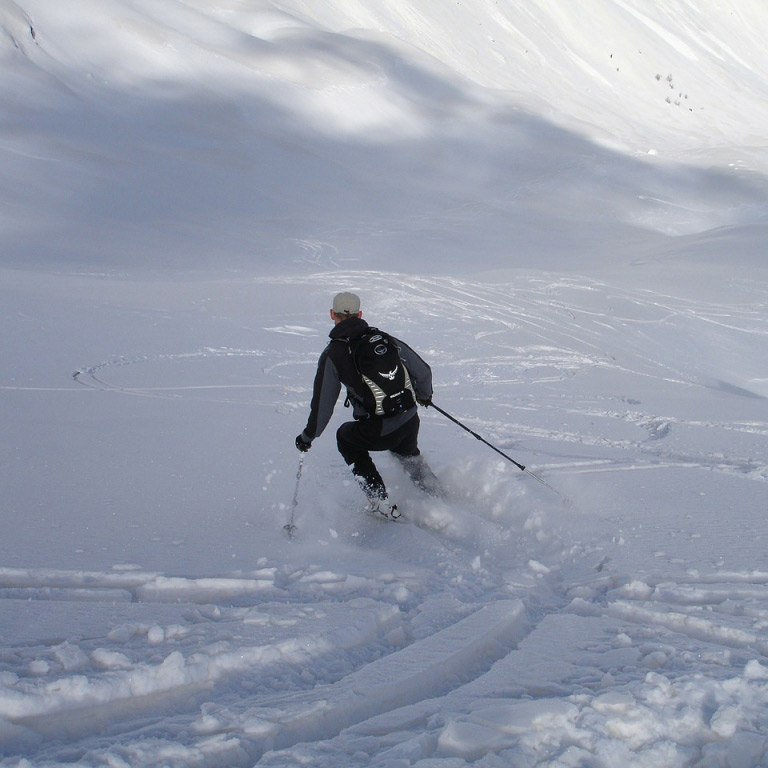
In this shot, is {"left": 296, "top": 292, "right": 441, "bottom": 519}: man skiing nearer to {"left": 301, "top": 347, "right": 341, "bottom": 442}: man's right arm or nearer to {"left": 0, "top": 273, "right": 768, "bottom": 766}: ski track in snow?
{"left": 301, "top": 347, "right": 341, "bottom": 442}: man's right arm

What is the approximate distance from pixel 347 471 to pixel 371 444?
0.85 meters

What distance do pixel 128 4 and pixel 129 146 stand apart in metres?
9.44

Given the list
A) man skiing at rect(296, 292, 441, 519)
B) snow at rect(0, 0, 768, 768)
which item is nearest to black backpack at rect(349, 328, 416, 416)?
man skiing at rect(296, 292, 441, 519)

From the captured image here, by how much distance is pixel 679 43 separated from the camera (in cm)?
4159

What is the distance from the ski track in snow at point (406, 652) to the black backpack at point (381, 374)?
2.29ft

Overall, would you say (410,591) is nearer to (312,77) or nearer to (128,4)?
(312,77)

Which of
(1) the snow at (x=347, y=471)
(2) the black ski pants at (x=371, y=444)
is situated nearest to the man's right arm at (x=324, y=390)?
(2) the black ski pants at (x=371, y=444)

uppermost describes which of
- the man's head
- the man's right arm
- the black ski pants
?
the man's head

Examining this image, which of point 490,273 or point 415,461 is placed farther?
point 490,273

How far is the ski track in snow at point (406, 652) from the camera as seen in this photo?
2.21 metres

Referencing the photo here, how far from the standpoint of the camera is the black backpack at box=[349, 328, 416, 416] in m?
4.35

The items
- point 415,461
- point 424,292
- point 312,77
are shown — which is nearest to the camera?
point 415,461

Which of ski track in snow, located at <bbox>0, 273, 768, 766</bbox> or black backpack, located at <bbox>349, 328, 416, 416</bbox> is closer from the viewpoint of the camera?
ski track in snow, located at <bbox>0, 273, 768, 766</bbox>

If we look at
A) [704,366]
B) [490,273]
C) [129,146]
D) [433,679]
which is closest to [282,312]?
[490,273]
